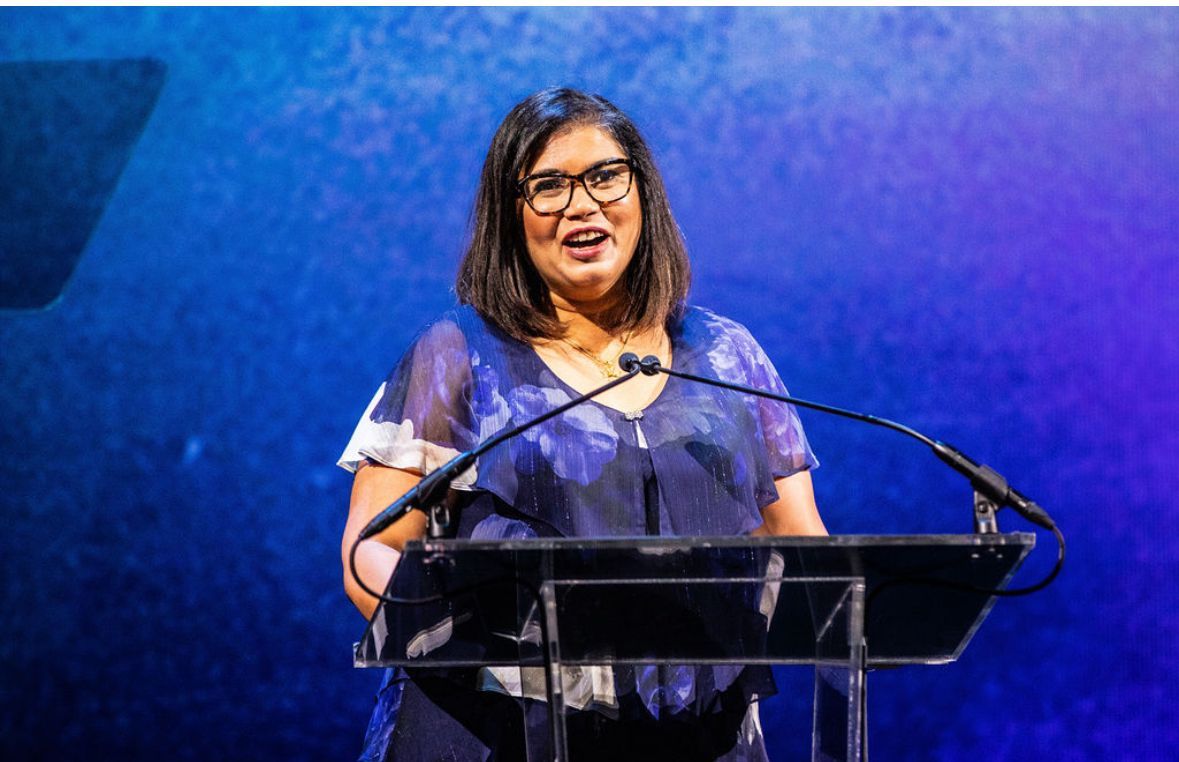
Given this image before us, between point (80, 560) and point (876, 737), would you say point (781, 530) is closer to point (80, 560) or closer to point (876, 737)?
point (876, 737)

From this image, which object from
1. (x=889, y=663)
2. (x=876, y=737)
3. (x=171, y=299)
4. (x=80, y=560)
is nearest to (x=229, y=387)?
(x=171, y=299)

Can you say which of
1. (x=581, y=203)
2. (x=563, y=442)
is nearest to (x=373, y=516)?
(x=563, y=442)

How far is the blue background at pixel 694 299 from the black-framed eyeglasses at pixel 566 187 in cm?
93

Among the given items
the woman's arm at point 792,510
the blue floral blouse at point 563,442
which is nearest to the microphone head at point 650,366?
the blue floral blouse at point 563,442

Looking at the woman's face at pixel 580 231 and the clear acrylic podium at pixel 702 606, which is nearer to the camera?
the clear acrylic podium at pixel 702 606

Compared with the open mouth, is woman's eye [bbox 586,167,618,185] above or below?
above

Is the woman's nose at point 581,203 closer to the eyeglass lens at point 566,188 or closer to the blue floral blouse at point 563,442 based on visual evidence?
the eyeglass lens at point 566,188

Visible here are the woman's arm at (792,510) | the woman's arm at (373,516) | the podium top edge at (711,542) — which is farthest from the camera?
the woman's arm at (792,510)

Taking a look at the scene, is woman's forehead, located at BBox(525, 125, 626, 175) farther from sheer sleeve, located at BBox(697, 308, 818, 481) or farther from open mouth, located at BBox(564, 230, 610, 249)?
sheer sleeve, located at BBox(697, 308, 818, 481)

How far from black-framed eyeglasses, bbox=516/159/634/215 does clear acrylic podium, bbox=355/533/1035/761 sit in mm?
743

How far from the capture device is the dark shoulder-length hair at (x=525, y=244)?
187 cm

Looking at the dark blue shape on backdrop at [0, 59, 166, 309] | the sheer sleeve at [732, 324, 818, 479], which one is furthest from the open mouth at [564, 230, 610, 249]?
the dark blue shape on backdrop at [0, 59, 166, 309]

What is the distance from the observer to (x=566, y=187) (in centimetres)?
186

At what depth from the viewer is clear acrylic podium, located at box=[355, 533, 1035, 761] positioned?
1.16m
